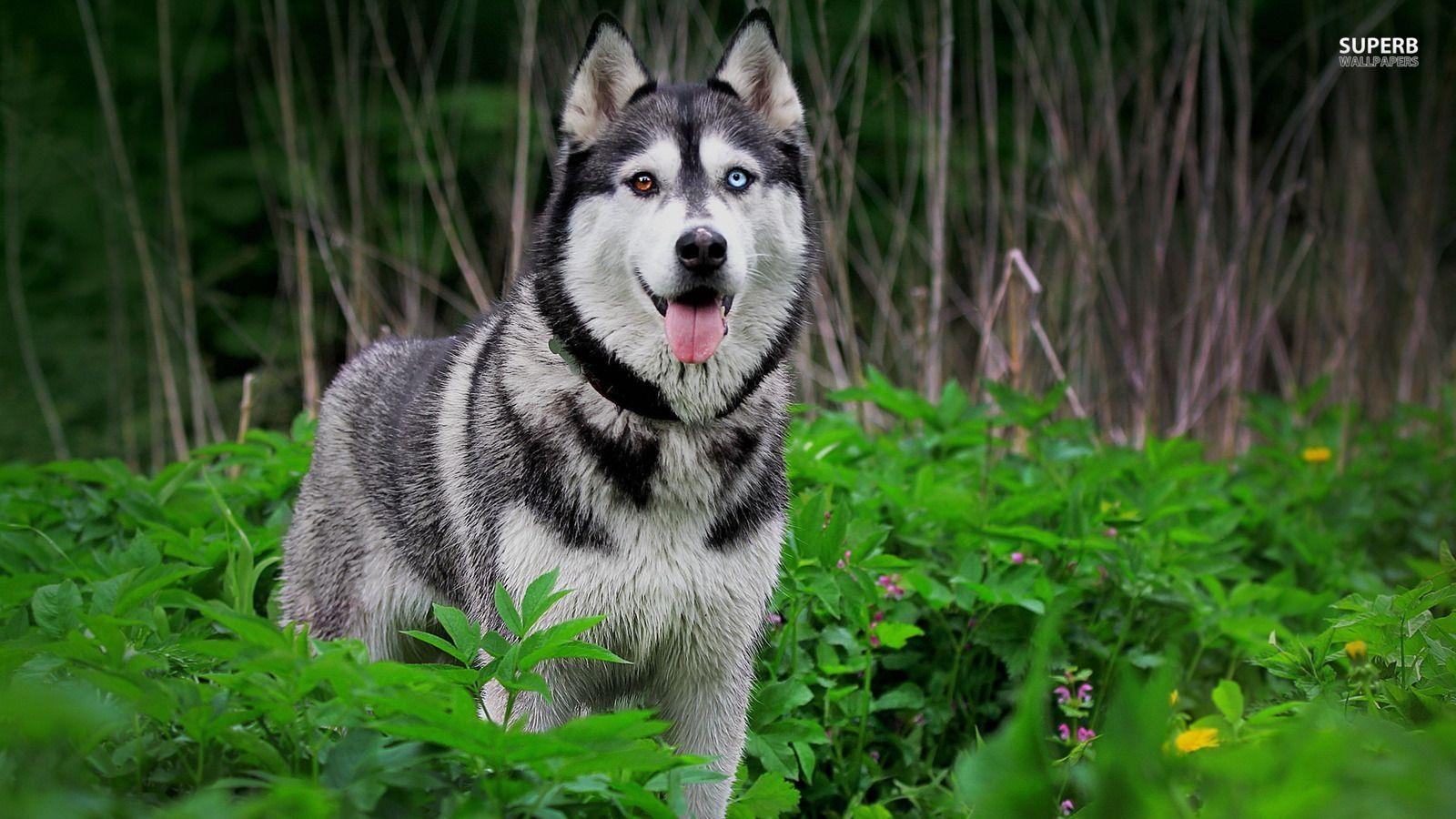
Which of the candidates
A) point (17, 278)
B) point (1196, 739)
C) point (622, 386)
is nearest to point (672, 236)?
point (622, 386)

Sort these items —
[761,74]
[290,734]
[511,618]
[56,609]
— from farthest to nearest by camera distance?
[761,74], [56,609], [511,618], [290,734]

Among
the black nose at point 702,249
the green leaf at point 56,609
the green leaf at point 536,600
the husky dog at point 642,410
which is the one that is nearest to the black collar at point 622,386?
the husky dog at point 642,410

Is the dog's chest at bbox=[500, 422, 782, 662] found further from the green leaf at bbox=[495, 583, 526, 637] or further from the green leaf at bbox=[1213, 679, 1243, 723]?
the green leaf at bbox=[1213, 679, 1243, 723]

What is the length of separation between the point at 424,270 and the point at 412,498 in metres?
4.48

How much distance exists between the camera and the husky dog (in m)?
2.33

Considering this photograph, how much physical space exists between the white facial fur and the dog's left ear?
0.98 feet

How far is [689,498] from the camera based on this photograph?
2.38 m

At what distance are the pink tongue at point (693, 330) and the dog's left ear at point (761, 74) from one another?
2.06ft

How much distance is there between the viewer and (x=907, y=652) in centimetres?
322

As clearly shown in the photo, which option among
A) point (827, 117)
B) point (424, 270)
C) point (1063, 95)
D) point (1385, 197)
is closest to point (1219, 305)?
point (1063, 95)

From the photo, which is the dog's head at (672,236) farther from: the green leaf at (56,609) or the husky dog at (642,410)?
the green leaf at (56,609)

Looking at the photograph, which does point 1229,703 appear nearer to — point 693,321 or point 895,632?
point 895,632

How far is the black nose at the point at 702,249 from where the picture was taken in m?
2.28

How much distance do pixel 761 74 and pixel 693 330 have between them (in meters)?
0.77
